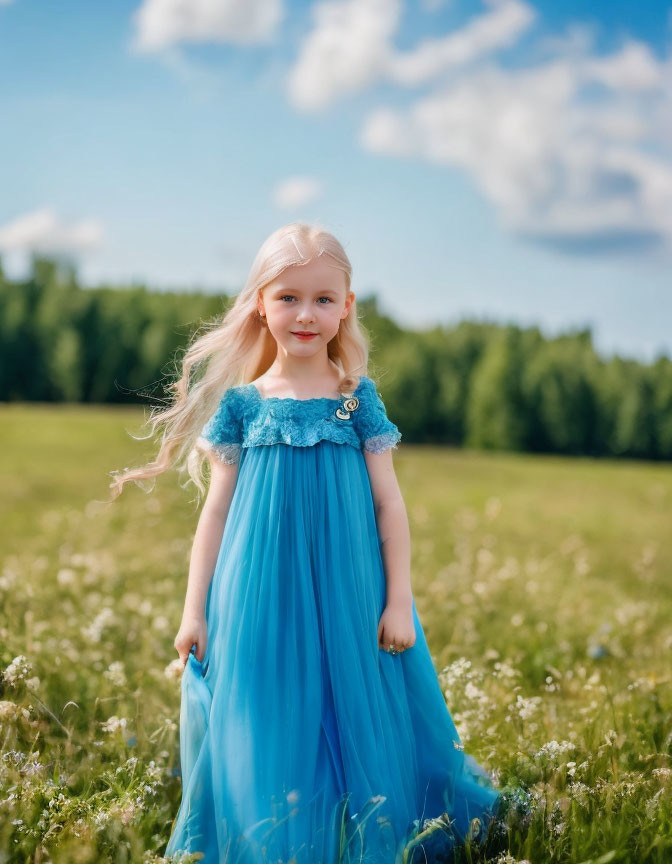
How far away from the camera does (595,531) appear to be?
15273mm

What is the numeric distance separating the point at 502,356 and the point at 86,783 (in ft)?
112

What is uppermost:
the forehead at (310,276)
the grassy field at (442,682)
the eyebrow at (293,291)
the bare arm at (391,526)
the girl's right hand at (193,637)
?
the forehead at (310,276)

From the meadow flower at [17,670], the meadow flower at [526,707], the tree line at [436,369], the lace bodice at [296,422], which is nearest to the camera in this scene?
the lace bodice at [296,422]

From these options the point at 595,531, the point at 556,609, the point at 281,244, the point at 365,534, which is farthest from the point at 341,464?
the point at 595,531

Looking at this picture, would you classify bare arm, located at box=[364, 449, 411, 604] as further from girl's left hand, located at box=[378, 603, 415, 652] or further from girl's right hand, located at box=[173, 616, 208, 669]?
girl's right hand, located at box=[173, 616, 208, 669]

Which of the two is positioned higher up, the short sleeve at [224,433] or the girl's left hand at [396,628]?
the short sleeve at [224,433]

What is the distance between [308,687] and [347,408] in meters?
1.01

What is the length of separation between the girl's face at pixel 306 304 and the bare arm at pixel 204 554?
53cm

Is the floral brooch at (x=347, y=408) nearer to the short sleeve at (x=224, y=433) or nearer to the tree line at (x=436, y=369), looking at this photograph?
the short sleeve at (x=224, y=433)

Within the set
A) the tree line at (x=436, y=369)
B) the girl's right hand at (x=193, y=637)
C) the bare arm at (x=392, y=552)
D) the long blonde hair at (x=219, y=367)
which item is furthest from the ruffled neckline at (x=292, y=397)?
the tree line at (x=436, y=369)

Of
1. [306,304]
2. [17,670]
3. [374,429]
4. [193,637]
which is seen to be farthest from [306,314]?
[17,670]

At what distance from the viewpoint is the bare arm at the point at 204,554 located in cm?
334

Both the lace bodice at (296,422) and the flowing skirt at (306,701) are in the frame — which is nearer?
the flowing skirt at (306,701)

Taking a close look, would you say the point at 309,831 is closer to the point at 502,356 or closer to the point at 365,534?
the point at 365,534
